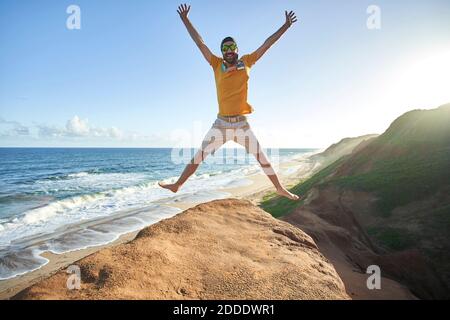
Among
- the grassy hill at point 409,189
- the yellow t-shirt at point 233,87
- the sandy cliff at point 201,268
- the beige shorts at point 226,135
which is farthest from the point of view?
the grassy hill at point 409,189

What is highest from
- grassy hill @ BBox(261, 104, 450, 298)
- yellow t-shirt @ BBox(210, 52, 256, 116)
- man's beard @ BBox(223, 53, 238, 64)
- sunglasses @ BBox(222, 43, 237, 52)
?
sunglasses @ BBox(222, 43, 237, 52)

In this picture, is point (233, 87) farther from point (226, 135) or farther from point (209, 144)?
point (209, 144)

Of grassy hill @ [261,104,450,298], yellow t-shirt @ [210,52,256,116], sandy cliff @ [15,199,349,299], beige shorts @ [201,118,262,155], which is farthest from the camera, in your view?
grassy hill @ [261,104,450,298]

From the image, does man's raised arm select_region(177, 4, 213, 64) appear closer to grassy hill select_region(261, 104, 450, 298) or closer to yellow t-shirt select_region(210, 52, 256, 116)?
yellow t-shirt select_region(210, 52, 256, 116)

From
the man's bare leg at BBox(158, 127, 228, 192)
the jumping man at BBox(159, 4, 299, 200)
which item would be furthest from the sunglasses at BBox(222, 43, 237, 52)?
the man's bare leg at BBox(158, 127, 228, 192)

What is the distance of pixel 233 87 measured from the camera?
438cm

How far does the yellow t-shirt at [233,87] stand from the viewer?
4344 mm

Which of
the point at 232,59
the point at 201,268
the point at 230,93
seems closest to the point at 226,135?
the point at 230,93

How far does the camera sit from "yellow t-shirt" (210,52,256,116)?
14.3ft

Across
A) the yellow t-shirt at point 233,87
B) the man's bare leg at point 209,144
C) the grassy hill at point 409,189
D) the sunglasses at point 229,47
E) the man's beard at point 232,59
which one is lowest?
the grassy hill at point 409,189

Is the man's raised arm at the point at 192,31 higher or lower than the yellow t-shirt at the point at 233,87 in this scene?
higher

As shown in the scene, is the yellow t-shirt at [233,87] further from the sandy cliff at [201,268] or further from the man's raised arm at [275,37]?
the sandy cliff at [201,268]

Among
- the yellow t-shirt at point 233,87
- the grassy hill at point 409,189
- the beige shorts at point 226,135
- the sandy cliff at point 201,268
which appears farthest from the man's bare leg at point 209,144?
the grassy hill at point 409,189

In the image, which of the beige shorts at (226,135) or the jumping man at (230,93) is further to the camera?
the beige shorts at (226,135)
